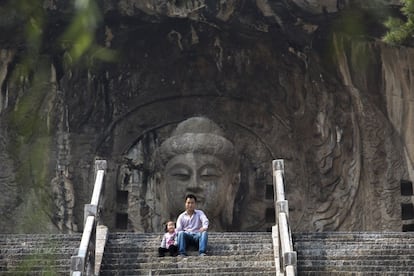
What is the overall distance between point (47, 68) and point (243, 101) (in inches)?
145

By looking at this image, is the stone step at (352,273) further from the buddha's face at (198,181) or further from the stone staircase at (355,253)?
the buddha's face at (198,181)

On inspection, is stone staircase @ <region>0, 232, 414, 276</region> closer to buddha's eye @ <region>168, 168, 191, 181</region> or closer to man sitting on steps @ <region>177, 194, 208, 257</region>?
man sitting on steps @ <region>177, 194, 208, 257</region>

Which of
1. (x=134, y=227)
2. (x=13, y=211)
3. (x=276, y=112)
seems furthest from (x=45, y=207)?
(x=276, y=112)

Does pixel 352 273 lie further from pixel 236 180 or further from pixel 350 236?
pixel 236 180

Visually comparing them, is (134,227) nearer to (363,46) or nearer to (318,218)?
(318,218)

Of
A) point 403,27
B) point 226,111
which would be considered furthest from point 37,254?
point 226,111

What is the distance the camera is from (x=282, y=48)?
17.9 meters

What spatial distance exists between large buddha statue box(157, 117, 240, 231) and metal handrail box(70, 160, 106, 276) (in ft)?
10.6

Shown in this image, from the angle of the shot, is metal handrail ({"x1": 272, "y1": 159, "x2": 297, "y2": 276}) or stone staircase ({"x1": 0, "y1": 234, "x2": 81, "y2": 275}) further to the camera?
stone staircase ({"x1": 0, "y1": 234, "x2": 81, "y2": 275})

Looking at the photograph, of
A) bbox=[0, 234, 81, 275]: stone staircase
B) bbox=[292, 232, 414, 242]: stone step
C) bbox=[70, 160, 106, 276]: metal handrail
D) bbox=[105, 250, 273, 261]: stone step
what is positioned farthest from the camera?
bbox=[292, 232, 414, 242]: stone step

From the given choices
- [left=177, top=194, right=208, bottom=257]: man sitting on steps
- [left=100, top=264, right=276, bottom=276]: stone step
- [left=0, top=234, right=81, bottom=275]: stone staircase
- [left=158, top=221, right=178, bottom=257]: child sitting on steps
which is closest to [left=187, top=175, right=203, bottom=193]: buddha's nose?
[left=177, top=194, right=208, bottom=257]: man sitting on steps

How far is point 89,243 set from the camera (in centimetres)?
1173

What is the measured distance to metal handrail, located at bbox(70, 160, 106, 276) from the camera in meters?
11.2

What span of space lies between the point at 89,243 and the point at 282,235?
235cm
